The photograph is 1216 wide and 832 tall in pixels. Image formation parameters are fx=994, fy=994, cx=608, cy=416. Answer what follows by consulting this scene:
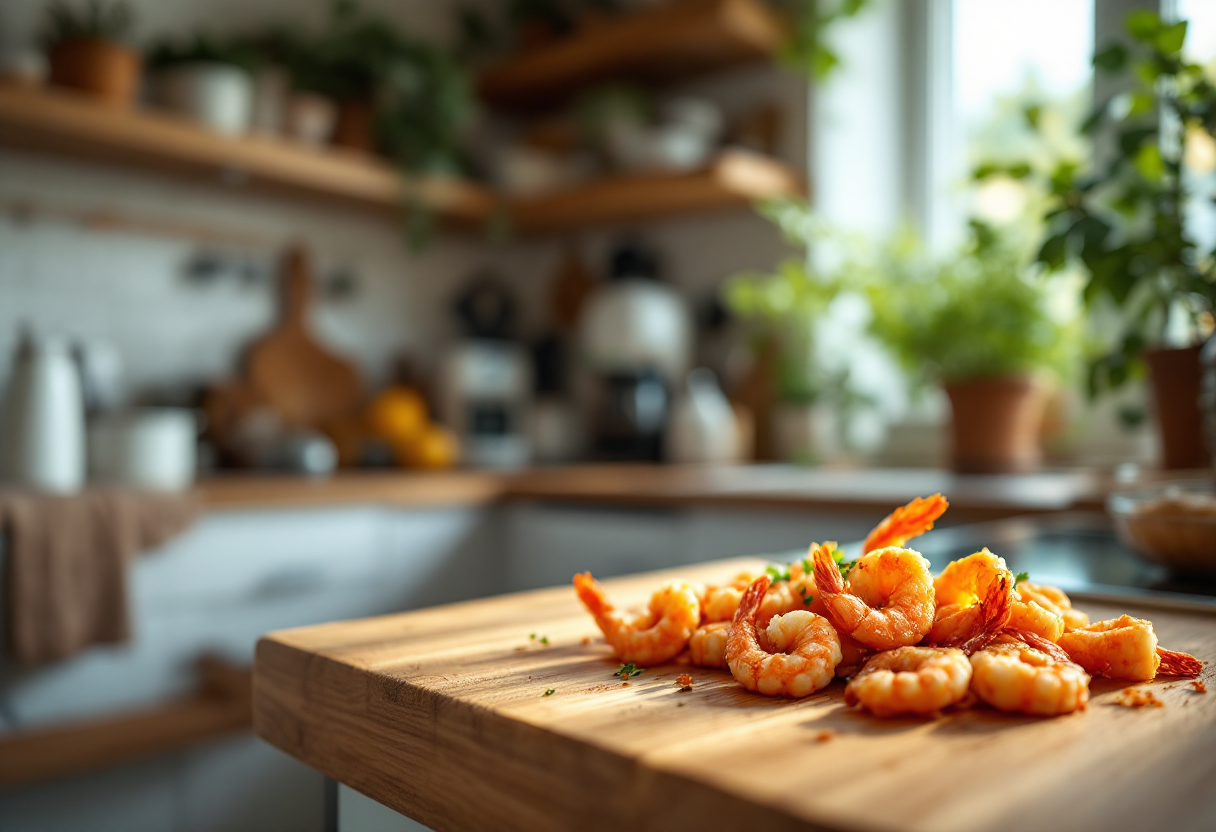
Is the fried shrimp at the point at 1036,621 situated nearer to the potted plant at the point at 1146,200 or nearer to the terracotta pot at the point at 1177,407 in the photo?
the potted plant at the point at 1146,200

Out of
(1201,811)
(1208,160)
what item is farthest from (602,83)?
(1201,811)

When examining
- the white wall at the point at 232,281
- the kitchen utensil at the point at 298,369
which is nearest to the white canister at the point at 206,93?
the white wall at the point at 232,281

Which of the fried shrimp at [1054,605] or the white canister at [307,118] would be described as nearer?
the fried shrimp at [1054,605]

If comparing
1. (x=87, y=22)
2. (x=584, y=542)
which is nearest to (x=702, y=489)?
(x=584, y=542)

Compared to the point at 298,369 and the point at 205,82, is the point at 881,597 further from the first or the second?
the point at 298,369

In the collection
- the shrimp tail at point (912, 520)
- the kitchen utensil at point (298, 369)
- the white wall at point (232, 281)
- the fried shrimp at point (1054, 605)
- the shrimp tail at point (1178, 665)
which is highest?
the white wall at point (232, 281)

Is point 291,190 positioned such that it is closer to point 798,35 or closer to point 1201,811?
point 798,35

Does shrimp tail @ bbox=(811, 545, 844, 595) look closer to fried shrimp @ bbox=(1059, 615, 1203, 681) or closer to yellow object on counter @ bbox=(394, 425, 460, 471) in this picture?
fried shrimp @ bbox=(1059, 615, 1203, 681)
